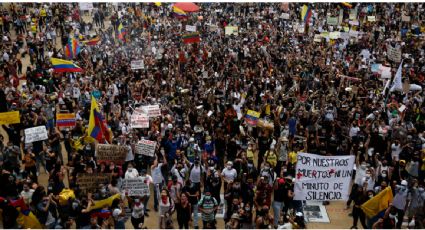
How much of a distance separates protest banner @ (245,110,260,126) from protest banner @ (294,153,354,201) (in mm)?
3976

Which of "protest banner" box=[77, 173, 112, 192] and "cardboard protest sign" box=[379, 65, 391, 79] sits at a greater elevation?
"cardboard protest sign" box=[379, 65, 391, 79]

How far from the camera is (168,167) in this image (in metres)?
12.6

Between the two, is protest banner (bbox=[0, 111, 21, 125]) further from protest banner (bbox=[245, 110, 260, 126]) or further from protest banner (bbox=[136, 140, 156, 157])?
protest banner (bbox=[245, 110, 260, 126])

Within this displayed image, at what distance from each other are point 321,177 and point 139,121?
18.9 feet

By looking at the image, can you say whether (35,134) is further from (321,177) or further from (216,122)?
(321,177)

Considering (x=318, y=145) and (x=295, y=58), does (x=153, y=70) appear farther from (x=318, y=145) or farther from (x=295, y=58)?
(x=318, y=145)

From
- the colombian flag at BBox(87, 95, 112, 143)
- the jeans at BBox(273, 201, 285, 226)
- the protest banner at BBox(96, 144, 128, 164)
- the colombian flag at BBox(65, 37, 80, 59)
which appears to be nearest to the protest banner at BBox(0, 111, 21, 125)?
the colombian flag at BBox(87, 95, 112, 143)

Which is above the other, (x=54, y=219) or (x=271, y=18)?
(x=271, y=18)

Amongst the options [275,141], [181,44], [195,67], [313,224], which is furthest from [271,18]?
[313,224]

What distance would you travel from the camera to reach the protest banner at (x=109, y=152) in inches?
471

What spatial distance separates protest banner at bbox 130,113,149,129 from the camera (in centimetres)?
1380

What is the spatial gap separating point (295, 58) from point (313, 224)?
11924 millimetres

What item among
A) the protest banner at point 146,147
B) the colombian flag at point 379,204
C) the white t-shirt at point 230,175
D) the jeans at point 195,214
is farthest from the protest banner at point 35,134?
the colombian flag at point 379,204

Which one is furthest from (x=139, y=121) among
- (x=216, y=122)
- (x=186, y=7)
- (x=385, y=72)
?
(x=186, y=7)
